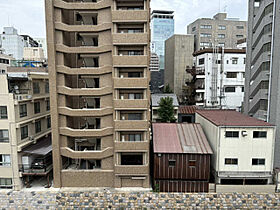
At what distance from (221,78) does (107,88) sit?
26752mm

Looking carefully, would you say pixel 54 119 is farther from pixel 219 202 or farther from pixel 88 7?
pixel 219 202

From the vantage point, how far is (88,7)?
20.7 m

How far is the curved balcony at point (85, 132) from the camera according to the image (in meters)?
21.3

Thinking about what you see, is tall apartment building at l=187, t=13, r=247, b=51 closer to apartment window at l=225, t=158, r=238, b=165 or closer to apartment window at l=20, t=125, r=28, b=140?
apartment window at l=225, t=158, r=238, b=165

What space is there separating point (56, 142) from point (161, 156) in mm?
11429

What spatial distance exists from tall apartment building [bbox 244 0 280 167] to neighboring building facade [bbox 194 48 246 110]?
27.0 ft

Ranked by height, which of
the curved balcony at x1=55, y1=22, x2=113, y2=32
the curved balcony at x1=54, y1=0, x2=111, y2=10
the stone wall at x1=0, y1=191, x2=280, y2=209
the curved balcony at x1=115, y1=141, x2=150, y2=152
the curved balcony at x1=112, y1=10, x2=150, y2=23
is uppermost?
the curved balcony at x1=54, y1=0, x2=111, y2=10

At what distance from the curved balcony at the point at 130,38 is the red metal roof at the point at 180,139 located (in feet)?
33.6

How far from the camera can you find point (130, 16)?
2009cm

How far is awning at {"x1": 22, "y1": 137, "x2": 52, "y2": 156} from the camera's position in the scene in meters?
21.3

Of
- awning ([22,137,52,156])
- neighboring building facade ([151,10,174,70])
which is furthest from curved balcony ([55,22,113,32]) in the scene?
neighboring building facade ([151,10,174,70])

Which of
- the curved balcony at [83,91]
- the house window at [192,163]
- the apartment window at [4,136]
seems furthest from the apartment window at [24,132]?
the house window at [192,163]

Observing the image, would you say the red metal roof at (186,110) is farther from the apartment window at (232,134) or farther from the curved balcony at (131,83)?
the curved balcony at (131,83)

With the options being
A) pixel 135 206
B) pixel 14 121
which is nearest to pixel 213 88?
pixel 135 206
